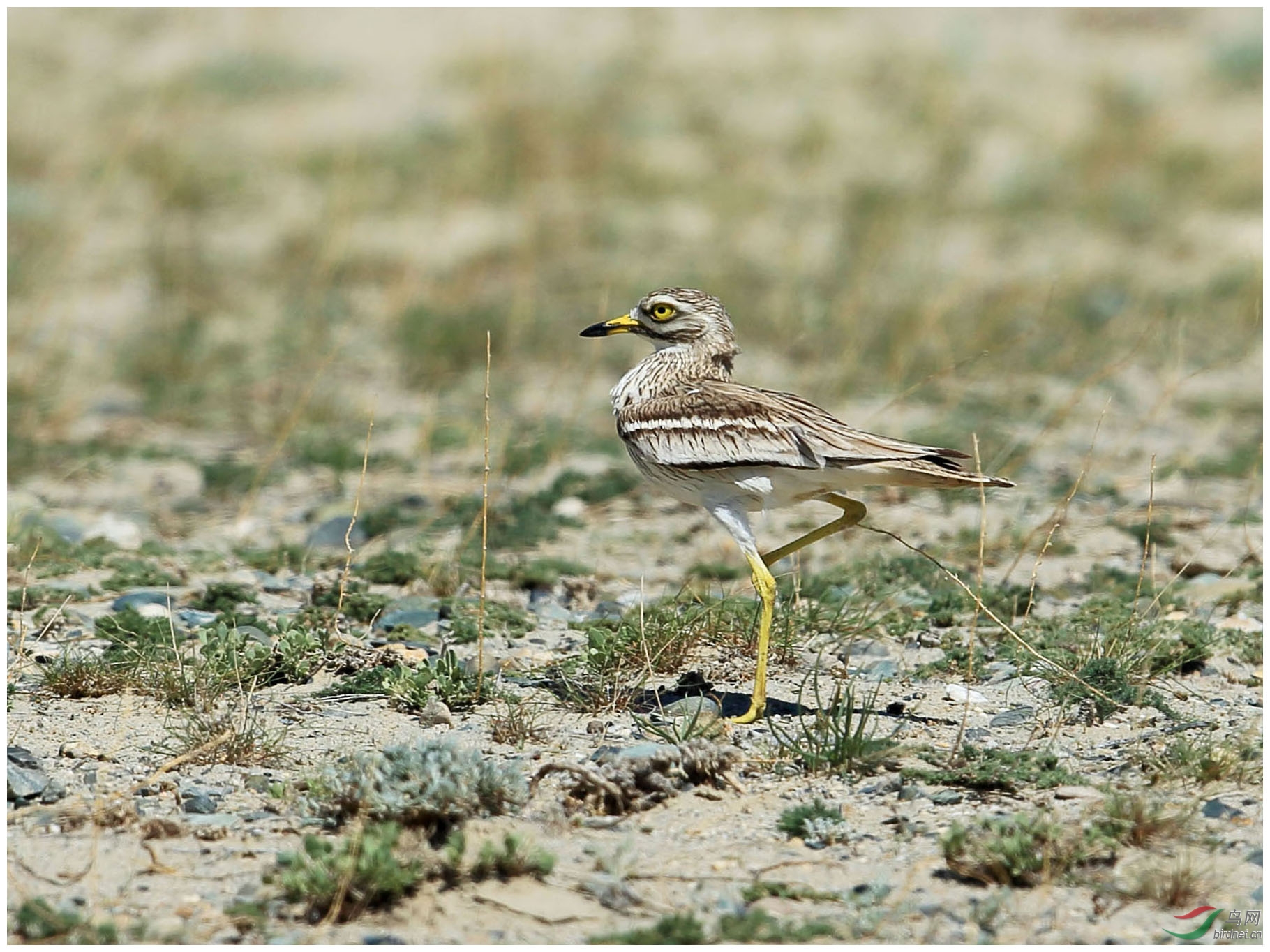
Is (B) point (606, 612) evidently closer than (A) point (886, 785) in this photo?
No

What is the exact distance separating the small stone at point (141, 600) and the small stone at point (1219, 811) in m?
3.48

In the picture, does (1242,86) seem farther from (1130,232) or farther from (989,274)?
(989,274)

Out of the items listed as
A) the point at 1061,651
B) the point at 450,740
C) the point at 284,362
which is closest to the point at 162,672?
the point at 450,740

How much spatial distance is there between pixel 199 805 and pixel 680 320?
2.21 m

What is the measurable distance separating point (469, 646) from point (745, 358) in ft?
16.0

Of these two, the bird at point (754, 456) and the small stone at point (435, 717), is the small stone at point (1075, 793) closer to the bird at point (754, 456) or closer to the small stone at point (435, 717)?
the bird at point (754, 456)

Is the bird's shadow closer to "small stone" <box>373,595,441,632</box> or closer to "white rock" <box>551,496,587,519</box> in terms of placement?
"small stone" <box>373,595,441,632</box>

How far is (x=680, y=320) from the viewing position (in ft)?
16.7

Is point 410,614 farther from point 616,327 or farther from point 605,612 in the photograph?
point 616,327

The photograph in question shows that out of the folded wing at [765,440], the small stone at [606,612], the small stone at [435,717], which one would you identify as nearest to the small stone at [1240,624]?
the folded wing at [765,440]

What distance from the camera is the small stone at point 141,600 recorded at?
5445 millimetres

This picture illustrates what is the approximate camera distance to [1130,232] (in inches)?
470

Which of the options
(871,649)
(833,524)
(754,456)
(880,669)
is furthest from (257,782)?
(871,649)

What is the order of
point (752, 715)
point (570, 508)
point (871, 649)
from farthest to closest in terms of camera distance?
point (570, 508)
point (871, 649)
point (752, 715)
